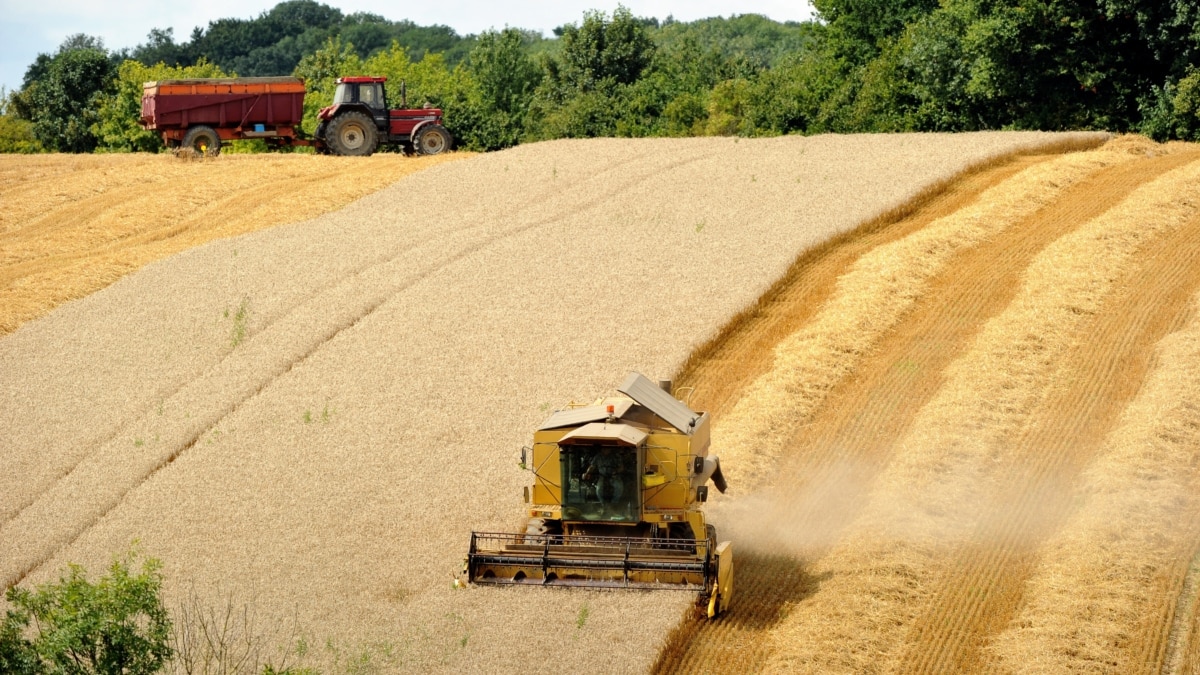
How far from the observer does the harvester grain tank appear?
168 feet

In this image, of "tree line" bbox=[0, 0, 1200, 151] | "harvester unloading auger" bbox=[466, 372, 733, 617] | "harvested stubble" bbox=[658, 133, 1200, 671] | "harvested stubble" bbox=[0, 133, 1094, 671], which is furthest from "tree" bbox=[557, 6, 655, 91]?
"harvester unloading auger" bbox=[466, 372, 733, 617]

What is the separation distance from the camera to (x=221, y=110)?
52.0 meters

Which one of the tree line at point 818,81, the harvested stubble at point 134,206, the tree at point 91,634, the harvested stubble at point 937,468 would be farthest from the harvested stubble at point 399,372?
the tree line at point 818,81

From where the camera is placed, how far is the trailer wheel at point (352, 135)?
168ft

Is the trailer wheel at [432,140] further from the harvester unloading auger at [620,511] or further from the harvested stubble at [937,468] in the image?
the harvester unloading auger at [620,511]

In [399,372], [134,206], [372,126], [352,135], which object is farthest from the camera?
[352,135]

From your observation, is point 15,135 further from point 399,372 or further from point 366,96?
point 399,372

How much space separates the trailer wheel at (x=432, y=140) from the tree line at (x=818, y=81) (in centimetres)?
1822

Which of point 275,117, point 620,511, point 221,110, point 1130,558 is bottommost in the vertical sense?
point 1130,558

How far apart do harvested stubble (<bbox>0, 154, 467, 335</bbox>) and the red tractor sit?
970mm

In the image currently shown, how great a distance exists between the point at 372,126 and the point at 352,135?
0.98 meters

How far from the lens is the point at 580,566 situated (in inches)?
790

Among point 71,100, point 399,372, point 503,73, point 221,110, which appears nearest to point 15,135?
point 71,100

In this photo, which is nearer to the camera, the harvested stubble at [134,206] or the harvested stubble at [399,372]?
the harvested stubble at [399,372]
